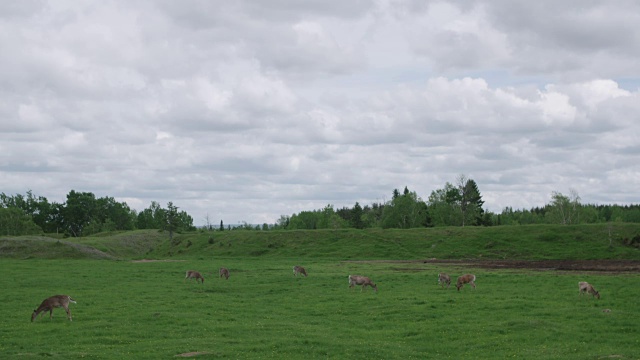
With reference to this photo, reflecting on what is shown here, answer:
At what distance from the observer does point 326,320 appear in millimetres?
32125

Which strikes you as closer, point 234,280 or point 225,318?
point 225,318

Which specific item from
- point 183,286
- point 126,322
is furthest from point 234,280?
point 126,322

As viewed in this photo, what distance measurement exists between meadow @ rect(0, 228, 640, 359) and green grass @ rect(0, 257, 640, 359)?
0.22ft

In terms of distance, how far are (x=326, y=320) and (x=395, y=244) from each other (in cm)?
6661

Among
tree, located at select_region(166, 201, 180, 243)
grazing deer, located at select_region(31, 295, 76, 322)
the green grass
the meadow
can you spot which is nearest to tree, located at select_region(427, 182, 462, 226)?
tree, located at select_region(166, 201, 180, 243)

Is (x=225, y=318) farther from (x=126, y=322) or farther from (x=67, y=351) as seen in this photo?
(x=67, y=351)

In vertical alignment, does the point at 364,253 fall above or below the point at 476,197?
below

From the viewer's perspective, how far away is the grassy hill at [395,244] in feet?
284

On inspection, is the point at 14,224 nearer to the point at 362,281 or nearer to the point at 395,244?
the point at 395,244

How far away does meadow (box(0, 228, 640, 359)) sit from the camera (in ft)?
80.6

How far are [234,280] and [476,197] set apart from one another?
4706 inches

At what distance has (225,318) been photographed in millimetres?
32344

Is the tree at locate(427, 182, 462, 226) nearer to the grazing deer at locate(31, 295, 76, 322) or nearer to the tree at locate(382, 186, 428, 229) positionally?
the tree at locate(382, 186, 428, 229)

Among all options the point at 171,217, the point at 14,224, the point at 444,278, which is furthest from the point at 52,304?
the point at 14,224
